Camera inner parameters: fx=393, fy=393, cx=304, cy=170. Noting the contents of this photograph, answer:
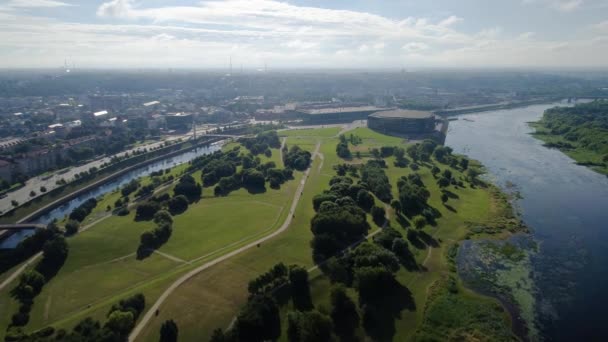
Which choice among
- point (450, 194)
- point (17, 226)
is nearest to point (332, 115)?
point (450, 194)

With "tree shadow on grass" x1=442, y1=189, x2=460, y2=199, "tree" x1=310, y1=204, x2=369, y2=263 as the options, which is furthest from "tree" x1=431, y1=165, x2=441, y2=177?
"tree" x1=310, y1=204, x2=369, y2=263

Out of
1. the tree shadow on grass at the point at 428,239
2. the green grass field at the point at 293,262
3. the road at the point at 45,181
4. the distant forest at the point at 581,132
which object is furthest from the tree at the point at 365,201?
the road at the point at 45,181

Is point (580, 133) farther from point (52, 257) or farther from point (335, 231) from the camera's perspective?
point (52, 257)

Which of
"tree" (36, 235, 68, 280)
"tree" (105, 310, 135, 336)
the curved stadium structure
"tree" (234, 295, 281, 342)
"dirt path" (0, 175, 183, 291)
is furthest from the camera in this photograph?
the curved stadium structure

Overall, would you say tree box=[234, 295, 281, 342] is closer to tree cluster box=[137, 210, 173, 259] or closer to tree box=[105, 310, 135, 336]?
tree box=[105, 310, 135, 336]

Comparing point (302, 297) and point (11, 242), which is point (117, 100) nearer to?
point (11, 242)

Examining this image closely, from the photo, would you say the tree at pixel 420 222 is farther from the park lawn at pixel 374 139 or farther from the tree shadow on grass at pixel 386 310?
the park lawn at pixel 374 139

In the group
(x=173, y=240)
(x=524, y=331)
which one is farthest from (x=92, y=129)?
(x=524, y=331)
